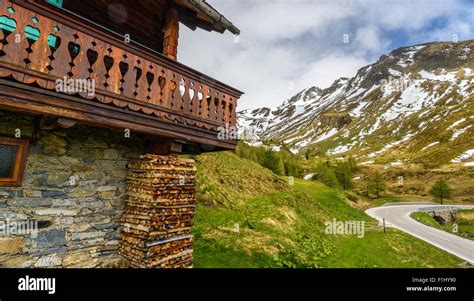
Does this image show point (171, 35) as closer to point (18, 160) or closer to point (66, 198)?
point (18, 160)

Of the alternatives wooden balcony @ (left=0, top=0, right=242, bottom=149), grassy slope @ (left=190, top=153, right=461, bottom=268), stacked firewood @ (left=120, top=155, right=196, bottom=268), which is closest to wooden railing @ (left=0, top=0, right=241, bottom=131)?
wooden balcony @ (left=0, top=0, right=242, bottom=149)

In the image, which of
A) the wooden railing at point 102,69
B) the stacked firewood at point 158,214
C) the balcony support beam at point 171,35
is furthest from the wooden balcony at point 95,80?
the balcony support beam at point 171,35

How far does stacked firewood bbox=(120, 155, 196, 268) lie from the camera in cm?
732

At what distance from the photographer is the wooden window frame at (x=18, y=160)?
612cm

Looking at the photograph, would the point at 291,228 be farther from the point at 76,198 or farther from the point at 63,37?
the point at 63,37

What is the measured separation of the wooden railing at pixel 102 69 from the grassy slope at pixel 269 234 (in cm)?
528

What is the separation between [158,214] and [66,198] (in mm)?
2167

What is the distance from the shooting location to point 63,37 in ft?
18.9

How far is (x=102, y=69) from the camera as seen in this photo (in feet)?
20.7

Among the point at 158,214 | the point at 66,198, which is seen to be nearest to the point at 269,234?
the point at 158,214

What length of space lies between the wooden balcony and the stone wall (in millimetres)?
1465

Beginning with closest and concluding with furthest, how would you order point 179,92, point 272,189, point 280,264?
point 179,92 < point 280,264 < point 272,189
